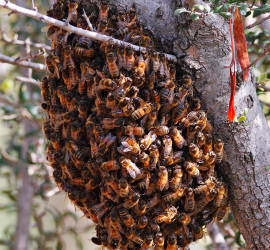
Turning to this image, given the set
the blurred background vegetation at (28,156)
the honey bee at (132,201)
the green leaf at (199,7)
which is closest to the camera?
the green leaf at (199,7)

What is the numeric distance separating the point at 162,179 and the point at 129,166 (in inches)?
8.5

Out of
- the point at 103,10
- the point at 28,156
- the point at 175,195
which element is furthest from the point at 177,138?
the point at 28,156

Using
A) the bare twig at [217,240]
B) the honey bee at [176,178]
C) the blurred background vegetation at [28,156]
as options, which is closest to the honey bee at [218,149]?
the honey bee at [176,178]

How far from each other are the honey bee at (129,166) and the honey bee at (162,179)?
0.15 meters

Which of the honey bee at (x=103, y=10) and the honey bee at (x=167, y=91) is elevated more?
the honey bee at (x=103, y=10)

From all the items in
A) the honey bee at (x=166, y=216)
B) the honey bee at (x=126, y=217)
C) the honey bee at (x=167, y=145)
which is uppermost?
the honey bee at (x=167, y=145)

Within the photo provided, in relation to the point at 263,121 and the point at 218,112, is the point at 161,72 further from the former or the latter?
the point at 263,121

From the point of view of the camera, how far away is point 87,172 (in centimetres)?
235

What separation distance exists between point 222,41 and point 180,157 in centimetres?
77

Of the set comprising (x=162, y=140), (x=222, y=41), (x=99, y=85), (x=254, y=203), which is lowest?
(x=254, y=203)

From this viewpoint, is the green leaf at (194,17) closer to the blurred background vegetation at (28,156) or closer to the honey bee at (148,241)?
the honey bee at (148,241)

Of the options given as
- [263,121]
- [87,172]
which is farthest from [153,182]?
[263,121]

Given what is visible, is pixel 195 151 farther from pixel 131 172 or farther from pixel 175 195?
pixel 131 172

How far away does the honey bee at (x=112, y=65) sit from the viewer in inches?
86.3
